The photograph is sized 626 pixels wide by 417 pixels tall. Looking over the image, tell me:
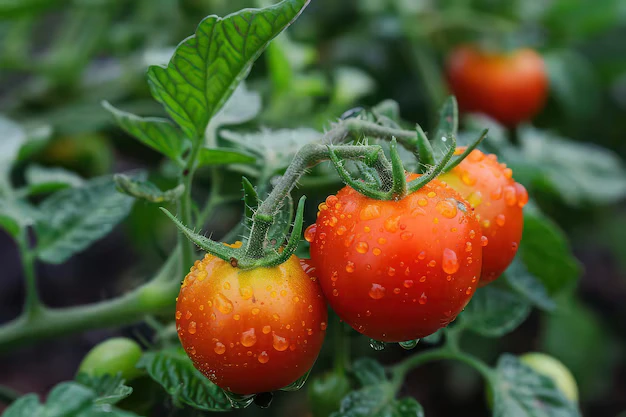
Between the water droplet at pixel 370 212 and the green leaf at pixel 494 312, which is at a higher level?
the water droplet at pixel 370 212

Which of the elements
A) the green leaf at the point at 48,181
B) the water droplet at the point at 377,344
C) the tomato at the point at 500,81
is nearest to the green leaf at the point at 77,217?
the green leaf at the point at 48,181

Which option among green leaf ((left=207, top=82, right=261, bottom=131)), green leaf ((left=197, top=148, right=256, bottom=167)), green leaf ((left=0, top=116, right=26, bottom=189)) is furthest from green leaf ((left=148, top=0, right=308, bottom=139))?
green leaf ((left=0, top=116, right=26, bottom=189))

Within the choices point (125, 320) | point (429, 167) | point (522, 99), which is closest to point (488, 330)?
point (429, 167)

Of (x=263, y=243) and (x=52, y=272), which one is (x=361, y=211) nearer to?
(x=263, y=243)

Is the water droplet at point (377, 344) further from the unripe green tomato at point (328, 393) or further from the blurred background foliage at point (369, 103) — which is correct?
the blurred background foliage at point (369, 103)

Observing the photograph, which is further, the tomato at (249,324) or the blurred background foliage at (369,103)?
the blurred background foliage at (369,103)

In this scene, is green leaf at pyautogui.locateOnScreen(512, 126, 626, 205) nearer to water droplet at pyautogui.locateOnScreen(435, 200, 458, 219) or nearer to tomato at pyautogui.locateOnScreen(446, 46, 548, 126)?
tomato at pyautogui.locateOnScreen(446, 46, 548, 126)
